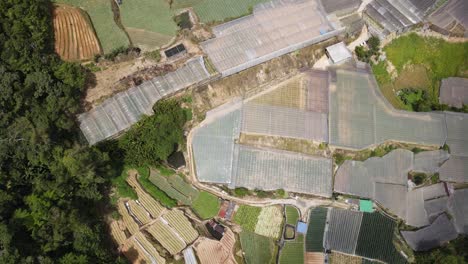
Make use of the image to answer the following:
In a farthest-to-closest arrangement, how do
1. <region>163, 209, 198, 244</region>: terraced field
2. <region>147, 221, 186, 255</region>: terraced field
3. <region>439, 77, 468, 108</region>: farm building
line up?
<region>439, 77, 468, 108</region>: farm building, <region>163, 209, 198, 244</region>: terraced field, <region>147, 221, 186, 255</region>: terraced field

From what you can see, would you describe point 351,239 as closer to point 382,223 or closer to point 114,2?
point 382,223

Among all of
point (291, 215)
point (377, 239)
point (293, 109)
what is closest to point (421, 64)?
point (293, 109)

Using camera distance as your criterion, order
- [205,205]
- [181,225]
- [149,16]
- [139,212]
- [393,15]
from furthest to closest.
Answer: [393,15]
[149,16]
[205,205]
[139,212]
[181,225]

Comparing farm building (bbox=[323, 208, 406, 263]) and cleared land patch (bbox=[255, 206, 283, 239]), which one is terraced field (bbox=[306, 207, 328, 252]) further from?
cleared land patch (bbox=[255, 206, 283, 239])

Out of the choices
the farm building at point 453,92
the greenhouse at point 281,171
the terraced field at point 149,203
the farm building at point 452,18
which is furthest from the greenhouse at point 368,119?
the terraced field at point 149,203

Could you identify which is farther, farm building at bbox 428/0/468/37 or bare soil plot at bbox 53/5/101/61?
farm building at bbox 428/0/468/37

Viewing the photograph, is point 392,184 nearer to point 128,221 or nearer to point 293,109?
point 293,109

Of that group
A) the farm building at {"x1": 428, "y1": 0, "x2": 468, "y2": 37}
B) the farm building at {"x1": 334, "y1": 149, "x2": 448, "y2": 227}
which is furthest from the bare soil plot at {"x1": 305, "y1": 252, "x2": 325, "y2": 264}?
the farm building at {"x1": 428, "y1": 0, "x2": 468, "y2": 37}
